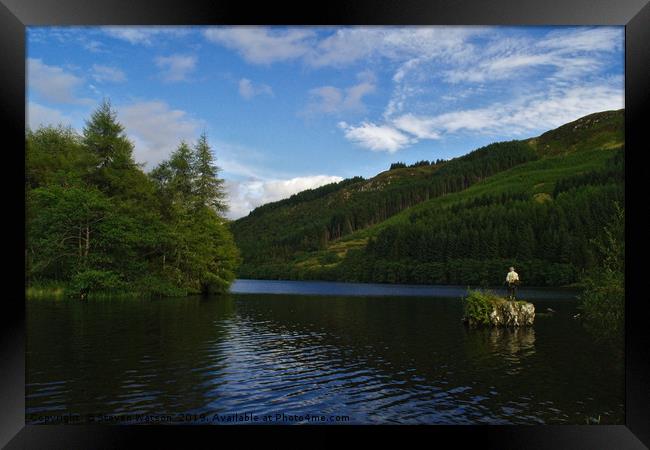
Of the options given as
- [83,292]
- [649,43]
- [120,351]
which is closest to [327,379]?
[120,351]

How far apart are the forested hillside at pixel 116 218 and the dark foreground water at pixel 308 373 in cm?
1418

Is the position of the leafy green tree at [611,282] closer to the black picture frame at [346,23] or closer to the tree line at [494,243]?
the black picture frame at [346,23]

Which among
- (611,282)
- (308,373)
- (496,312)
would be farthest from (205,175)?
(611,282)

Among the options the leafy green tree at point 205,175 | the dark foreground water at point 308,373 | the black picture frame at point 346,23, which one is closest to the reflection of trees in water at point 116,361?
the dark foreground water at point 308,373

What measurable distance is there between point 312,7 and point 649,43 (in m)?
6.06

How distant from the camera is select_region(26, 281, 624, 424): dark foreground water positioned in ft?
36.4

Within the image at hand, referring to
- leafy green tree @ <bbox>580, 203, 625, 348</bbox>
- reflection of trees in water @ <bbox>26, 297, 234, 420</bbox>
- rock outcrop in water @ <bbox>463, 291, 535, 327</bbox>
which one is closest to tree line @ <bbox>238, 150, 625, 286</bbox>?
rock outcrop in water @ <bbox>463, 291, 535, 327</bbox>

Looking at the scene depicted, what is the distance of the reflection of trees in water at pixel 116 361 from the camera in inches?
453

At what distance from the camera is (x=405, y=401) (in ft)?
39.9

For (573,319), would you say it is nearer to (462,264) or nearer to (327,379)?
(327,379)

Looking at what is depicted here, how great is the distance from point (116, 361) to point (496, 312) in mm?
22305

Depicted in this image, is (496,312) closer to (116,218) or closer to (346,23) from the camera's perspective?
(346,23)

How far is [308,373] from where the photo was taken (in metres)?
15.3

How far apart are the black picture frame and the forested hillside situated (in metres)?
34.5
